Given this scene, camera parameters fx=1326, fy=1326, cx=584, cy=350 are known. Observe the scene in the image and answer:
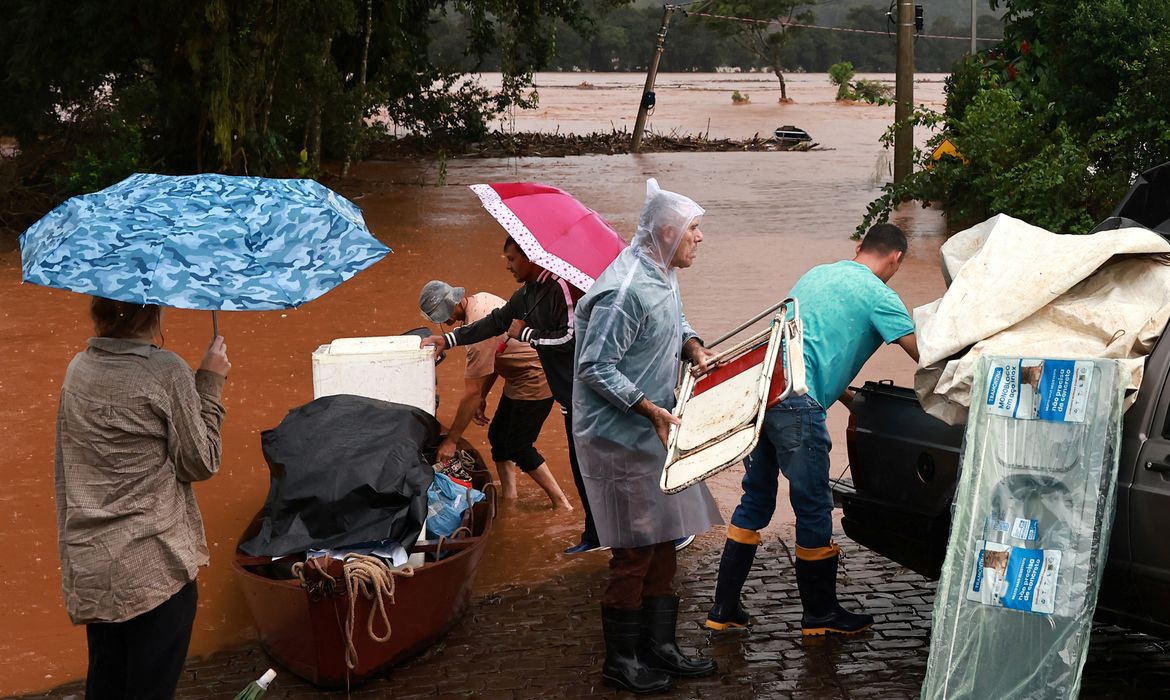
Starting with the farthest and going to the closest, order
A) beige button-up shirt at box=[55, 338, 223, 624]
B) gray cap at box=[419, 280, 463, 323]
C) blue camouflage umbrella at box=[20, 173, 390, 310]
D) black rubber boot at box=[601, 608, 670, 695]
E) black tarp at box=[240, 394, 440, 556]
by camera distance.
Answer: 1. gray cap at box=[419, 280, 463, 323]
2. black tarp at box=[240, 394, 440, 556]
3. black rubber boot at box=[601, 608, 670, 695]
4. beige button-up shirt at box=[55, 338, 223, 624]
5. blue camouflage umbrella at box=[20, 173, 390, 310]

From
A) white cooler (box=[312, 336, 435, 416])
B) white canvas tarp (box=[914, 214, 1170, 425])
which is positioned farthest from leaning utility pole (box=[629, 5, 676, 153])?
white canvas tarp (box=[914, 214, 1170, 425])

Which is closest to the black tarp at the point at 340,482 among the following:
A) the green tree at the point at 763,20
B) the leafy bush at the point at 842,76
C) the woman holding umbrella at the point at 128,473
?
the woman holding umbrella at the point at 128,473

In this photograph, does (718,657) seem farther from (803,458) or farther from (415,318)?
(415,318)

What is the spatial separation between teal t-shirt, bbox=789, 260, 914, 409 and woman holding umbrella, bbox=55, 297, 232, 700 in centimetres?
270

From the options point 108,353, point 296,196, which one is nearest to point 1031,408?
point 296,196

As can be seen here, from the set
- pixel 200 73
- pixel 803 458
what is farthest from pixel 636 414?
pixel 200 73

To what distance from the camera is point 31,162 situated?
65.8 ft

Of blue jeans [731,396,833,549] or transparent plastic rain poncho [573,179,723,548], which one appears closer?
transparent plastic rain poncho [573,179,723,548]

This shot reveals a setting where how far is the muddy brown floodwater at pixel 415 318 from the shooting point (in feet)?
24.8

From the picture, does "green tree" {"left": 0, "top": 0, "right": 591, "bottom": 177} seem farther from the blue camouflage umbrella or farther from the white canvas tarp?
the white canvas tarp

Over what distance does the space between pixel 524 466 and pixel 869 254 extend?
302cm

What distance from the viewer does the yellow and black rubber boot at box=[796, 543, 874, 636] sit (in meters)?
6.17

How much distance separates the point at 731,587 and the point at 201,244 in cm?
311

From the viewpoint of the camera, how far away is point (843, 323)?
585 centimetres
